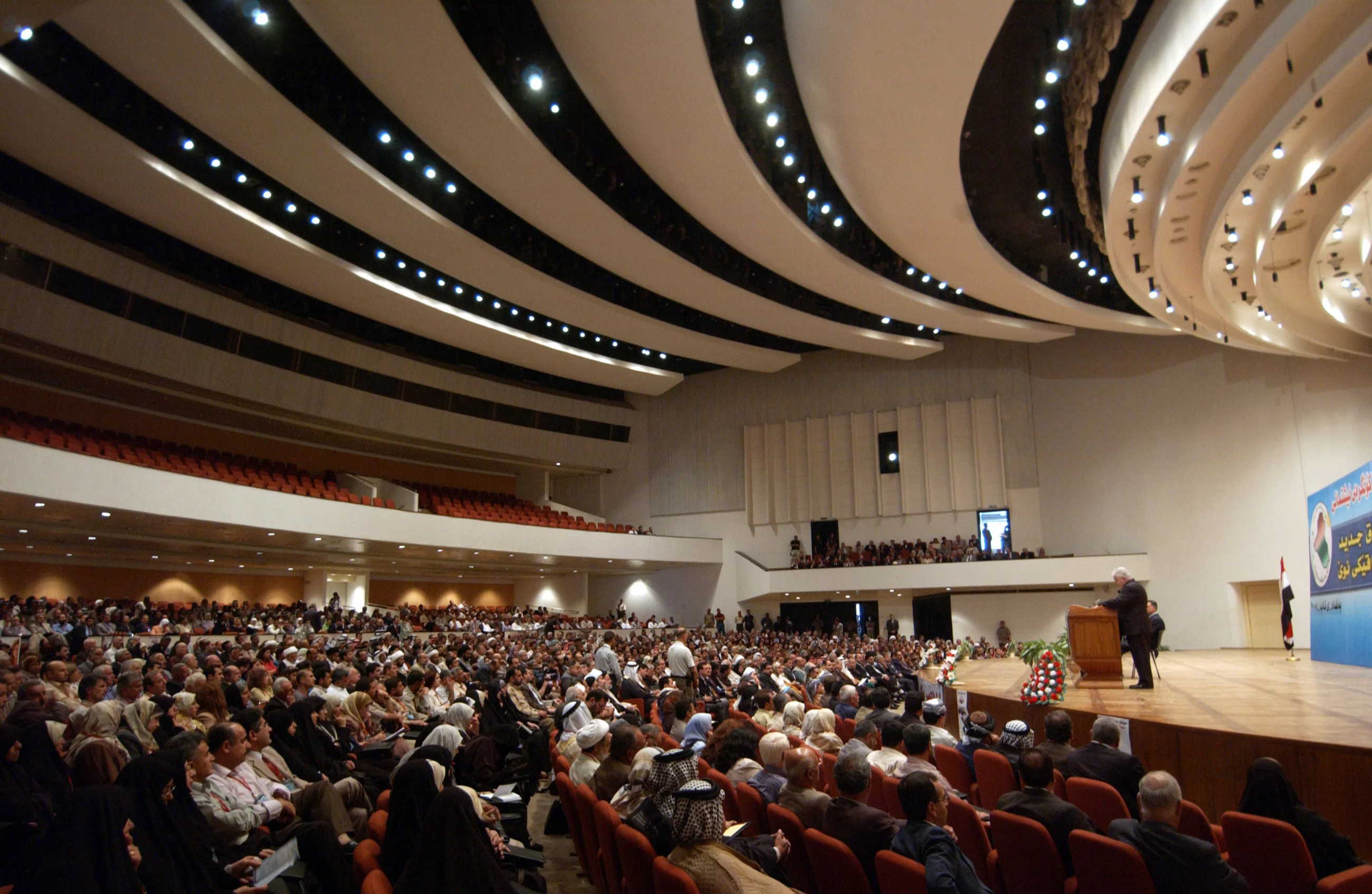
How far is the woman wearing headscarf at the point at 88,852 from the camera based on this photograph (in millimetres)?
2795

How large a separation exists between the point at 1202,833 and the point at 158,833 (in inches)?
163

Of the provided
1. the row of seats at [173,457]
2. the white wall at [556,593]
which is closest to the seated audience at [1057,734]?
the row of seats at [173,457]

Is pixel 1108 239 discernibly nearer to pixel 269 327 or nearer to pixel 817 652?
pixel 817 652

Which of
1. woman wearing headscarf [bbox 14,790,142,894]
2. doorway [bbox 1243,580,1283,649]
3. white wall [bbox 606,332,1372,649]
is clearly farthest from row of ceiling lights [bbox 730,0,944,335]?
doorway [bbox 1243,580,1283,649]

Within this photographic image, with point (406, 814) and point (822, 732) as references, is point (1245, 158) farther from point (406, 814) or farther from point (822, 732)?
point (406, 814)

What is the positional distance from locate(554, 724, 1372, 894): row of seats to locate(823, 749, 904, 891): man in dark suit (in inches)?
4.3

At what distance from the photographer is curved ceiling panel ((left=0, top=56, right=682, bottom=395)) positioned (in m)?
11.4

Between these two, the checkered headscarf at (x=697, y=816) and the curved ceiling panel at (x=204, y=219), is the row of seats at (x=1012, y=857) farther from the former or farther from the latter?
the curved ceiling panel at (x=204, y=219)

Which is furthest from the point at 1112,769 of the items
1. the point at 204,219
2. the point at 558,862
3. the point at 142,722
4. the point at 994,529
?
the point at 994,529

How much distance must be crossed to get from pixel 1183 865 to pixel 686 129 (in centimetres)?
1063

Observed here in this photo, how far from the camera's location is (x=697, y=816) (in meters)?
2.90

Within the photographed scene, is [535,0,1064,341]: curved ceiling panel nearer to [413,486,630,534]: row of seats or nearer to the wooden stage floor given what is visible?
the wooden stage floor

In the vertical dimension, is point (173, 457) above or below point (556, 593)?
above

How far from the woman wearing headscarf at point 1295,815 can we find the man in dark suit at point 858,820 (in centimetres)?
142
